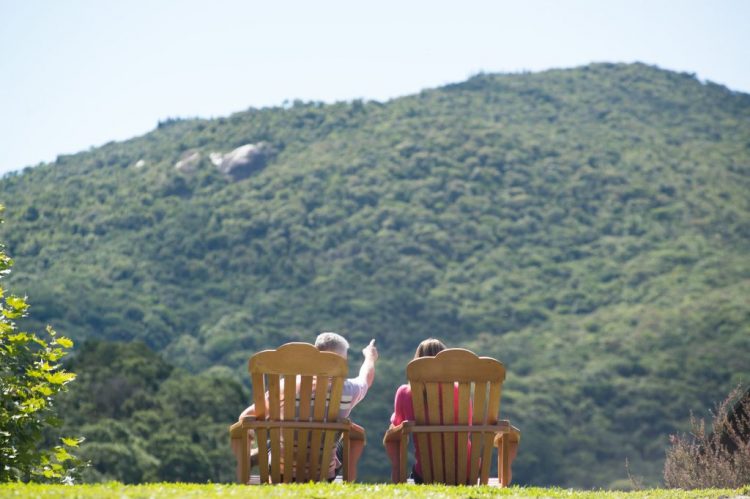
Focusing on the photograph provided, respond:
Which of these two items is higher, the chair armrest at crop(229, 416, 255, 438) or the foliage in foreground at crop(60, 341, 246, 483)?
the chair armrest at crop(229, 416, 255, 438)

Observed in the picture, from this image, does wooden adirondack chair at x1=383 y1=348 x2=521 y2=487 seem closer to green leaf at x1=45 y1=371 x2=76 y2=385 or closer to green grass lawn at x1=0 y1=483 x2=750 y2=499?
green grass lawn at x1=0 y1=483 x2=750 y2=499

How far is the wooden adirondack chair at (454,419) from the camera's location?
526 cm

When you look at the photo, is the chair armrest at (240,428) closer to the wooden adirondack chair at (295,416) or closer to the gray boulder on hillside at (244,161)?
the wooden adirondack chair at (295,416)

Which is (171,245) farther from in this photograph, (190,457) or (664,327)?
(190,457)

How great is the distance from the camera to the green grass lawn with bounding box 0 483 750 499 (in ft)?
13.6

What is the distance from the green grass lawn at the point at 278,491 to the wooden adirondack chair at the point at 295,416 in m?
0.45

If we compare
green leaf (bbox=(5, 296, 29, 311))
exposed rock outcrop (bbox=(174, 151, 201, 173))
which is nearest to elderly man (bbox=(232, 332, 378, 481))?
green leaf (bbox=(5, 296, 29, 311))

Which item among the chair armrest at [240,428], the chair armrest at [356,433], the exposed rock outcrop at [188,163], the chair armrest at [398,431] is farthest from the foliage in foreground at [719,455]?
the exposed rock outcrop at [188,163]

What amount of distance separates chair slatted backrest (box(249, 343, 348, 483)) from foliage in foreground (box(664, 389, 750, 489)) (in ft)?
8.81

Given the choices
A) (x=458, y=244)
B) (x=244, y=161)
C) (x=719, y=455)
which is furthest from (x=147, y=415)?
(x=244, y=161)

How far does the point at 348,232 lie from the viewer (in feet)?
210

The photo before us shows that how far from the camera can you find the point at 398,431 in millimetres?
5363

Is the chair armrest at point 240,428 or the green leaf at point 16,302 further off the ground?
the green leaf at point 16,302

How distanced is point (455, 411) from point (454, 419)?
0.05 meters
